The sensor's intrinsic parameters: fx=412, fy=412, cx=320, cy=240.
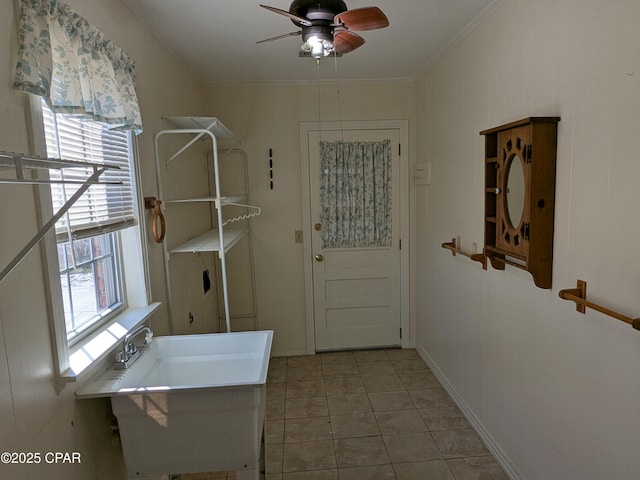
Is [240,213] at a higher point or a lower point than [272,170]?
lower

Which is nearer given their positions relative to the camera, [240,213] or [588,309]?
[588,309]

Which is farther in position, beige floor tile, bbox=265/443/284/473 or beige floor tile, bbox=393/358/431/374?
beige floor tile, bbox=393/358/431/374

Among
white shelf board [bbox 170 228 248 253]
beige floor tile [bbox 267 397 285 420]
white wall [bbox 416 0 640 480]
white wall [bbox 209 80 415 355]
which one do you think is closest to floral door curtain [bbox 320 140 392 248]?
white wall [bbox 209 80 415 355]

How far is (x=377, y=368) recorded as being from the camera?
138 inches

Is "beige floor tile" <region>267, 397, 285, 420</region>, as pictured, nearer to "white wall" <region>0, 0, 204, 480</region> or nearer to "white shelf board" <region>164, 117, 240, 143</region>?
"white wall" <region>0, 0, 204, 480</region>

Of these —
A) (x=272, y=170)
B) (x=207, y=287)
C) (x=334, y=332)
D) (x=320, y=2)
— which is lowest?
(x=334, y=332)

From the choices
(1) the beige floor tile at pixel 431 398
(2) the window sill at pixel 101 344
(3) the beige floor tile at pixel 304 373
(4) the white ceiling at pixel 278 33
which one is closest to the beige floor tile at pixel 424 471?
(1) the beige floor tile at pixel 431 398

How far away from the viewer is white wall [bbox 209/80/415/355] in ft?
11.6

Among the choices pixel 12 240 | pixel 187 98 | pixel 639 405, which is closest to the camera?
pixel 12 240

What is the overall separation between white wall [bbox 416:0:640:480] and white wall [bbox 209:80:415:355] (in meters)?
0.88

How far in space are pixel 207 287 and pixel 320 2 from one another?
2.41 metres

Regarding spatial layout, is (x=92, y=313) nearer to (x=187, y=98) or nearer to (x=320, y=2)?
(x=320, y=2)

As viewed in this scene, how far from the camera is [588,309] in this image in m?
1.54

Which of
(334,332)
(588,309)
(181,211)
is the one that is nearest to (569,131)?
(588,309)
